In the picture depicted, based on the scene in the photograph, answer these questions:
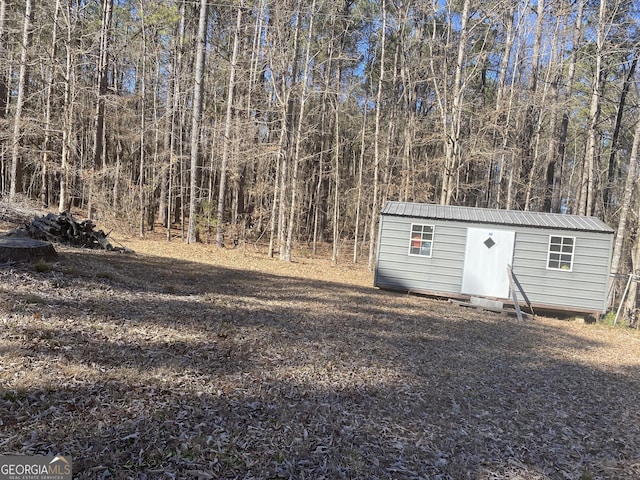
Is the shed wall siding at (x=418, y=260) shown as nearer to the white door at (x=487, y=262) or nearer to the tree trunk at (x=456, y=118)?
the white door at (x=487, y=262)

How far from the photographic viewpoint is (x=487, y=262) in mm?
12180

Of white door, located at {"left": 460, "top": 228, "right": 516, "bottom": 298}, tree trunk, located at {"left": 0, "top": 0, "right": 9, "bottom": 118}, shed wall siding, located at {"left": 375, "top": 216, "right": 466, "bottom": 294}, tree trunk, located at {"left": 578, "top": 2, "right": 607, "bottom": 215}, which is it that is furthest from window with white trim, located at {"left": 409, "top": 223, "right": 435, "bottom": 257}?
tree trunk, located at {"left": 0, "top": 0, "right": 9, "bottom": 118}

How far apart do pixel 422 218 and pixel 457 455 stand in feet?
31.4

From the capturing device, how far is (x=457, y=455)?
3.40m

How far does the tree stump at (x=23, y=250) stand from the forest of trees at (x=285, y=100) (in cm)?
911

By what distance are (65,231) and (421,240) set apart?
9393 mm

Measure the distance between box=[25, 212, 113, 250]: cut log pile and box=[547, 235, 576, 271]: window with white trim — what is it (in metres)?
11.8

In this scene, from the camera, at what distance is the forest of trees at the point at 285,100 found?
14797 millimetres

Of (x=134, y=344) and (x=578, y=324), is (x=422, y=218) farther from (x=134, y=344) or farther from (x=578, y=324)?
(x=134, y=344)

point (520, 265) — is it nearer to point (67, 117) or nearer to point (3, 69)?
point (67, 117)

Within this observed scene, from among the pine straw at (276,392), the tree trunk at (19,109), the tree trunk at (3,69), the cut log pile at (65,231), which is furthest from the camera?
the tree trunk at (3,69)

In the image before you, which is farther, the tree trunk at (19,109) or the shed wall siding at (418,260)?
the tree trunk at (19,109)

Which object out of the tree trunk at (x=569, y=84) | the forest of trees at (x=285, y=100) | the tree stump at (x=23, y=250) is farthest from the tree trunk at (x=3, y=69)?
the tree trunk at (x=569, y=84)

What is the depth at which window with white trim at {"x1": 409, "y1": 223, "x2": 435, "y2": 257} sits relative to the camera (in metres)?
12.5
